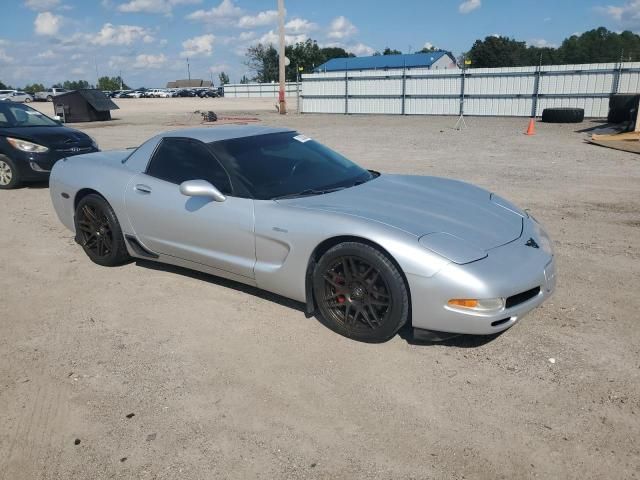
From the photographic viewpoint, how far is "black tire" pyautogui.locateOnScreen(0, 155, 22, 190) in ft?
29.1

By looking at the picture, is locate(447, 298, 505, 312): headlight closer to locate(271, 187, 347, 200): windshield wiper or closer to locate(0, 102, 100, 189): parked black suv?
locate(271, 187, 347, 200): windshield wiper

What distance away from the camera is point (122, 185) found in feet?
15.6

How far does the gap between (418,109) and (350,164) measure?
80.2 feet

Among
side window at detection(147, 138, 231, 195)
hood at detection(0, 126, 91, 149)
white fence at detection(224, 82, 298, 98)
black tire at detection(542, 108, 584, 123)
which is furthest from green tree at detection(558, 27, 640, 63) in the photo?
side window at detection(147, 138, 231, 195)

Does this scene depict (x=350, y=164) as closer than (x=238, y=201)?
No

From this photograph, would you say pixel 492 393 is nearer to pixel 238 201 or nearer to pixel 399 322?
pixel 399 322

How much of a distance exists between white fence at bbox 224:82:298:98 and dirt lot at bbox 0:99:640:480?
54.3m

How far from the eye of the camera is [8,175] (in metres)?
8.98

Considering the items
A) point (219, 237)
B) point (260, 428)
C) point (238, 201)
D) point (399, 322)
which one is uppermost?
point (238, 201)

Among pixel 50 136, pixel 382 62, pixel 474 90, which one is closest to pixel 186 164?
pixel 50 136

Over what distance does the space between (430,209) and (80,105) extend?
2515cm

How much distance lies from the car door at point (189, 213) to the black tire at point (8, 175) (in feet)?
17.9

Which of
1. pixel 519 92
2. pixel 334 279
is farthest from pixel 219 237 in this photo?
pixel 519 92

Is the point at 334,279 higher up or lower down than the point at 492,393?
higher up
